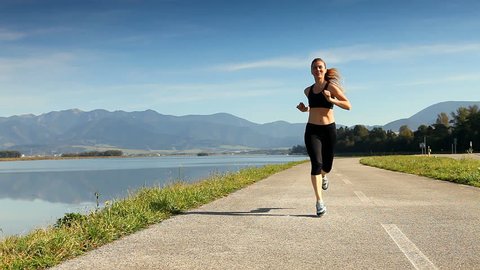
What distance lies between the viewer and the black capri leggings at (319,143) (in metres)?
8.34

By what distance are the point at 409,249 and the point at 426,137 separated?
113 m

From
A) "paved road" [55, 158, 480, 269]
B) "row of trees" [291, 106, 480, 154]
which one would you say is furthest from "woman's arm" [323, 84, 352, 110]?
"row of trees" [291, 106, 480, 154]

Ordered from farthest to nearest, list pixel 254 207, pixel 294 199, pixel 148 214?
pixel 294 199 < pixel 254 207 < pixel 148 214

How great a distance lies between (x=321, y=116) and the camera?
27.6ft

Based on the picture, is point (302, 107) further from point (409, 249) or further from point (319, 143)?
point (409, 249)

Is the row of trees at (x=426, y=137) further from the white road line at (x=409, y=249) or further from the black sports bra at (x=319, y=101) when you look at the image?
the white road line at (x=409, y=249)

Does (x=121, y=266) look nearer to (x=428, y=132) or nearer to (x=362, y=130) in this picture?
(x=428, y=132)

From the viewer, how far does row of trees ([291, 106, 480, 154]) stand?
99875 millimetres

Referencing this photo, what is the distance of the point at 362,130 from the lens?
152 metres

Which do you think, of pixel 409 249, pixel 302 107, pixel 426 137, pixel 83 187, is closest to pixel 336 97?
pixel 302 107

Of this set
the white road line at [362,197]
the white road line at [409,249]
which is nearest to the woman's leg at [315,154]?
the white road line at [409,249]

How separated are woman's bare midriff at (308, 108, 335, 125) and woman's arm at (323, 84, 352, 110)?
0.21 meters

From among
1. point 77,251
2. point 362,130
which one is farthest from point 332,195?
point 362,130

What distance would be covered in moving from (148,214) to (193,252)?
2622mm
